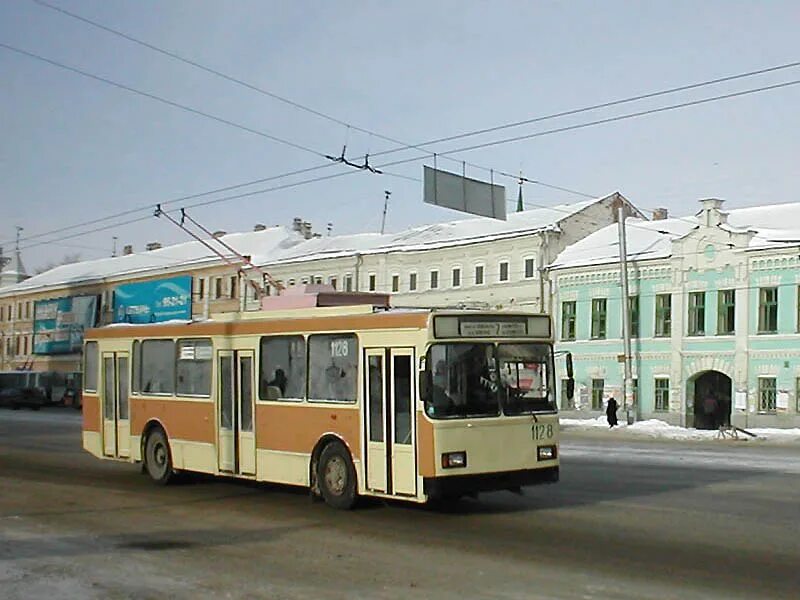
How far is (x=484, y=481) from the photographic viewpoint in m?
13.3

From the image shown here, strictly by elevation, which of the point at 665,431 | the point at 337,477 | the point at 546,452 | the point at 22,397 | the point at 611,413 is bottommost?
the point at 22,397

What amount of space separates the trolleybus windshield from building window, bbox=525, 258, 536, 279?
40150 millimetres

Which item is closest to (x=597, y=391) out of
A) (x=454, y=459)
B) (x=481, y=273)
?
(x=481, y=273)

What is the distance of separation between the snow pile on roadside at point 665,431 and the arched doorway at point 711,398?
1.57 m

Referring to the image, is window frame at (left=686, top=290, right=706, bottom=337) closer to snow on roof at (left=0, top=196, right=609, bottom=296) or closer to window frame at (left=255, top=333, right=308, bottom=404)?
snow on roof at (left=0, top=196, right=609, bottom=296)

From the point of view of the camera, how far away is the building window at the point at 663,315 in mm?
47781

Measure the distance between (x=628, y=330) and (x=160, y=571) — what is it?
37.8m

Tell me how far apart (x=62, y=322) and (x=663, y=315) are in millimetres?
55461

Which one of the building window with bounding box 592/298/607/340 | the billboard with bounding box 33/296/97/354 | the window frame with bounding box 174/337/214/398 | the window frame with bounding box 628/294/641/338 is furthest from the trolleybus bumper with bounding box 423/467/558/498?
the billboard with bounding box 33/296/97/354

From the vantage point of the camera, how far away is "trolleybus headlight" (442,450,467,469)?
508 inches

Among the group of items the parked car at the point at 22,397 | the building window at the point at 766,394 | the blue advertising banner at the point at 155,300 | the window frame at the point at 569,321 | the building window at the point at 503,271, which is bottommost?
the parked car at the point at 22,397

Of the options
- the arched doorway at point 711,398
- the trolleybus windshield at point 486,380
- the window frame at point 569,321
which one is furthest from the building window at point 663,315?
the trolleybus windshield at point 486,380

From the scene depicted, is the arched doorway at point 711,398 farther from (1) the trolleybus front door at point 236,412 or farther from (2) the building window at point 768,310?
(1) the trolleybus front door at point 236,412

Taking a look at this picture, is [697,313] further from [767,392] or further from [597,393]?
[597,393]
